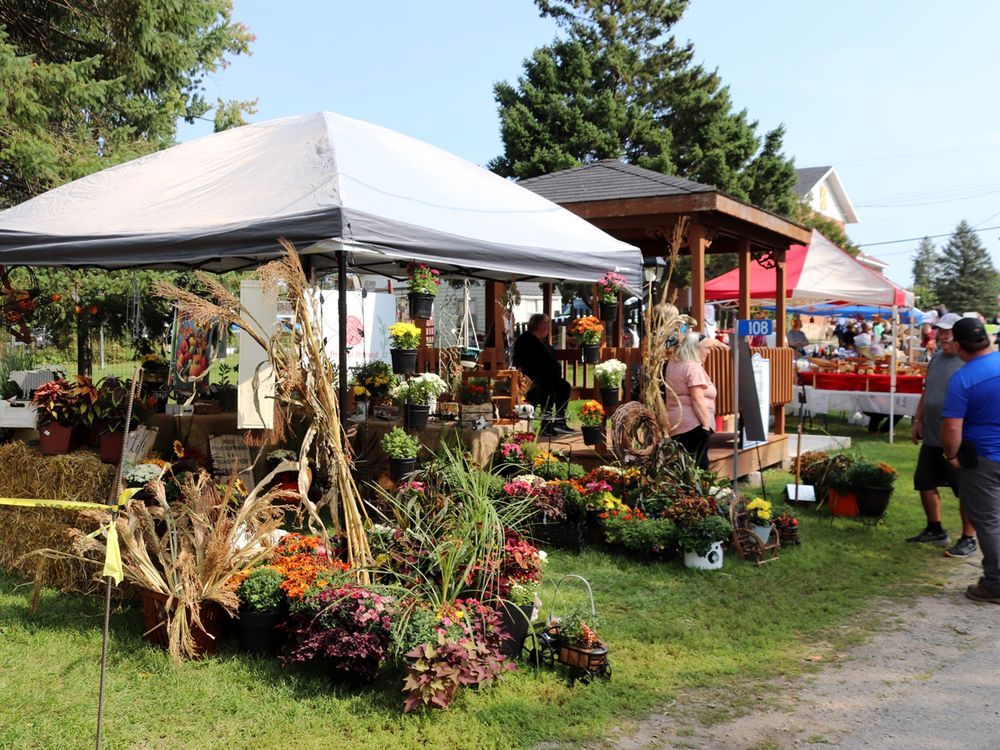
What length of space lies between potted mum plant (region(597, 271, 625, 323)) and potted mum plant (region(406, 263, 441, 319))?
1894mm

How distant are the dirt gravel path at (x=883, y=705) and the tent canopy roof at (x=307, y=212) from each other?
340cm

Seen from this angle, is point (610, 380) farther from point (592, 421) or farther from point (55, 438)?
point (55, 438)

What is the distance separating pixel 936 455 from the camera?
22.1 feet

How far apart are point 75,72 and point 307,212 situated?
1055 centimetres

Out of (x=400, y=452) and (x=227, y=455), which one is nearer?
(x=400, y=452)

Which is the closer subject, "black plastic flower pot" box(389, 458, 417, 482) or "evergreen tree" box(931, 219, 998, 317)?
"black plastic flower pot" box(389, 458, 417, 482)

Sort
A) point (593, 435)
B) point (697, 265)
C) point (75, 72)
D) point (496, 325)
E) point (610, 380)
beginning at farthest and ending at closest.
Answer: point (75, 72) < point (496, 325) < point (697, 265) < point (610, 380) < point (593, 435)

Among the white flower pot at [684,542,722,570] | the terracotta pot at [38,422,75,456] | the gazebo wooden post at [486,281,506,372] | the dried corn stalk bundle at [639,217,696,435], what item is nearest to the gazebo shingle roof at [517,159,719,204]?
the gazebo wooden post at [486,281,506,372]

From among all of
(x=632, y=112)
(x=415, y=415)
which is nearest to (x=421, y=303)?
(x=415, y=415)

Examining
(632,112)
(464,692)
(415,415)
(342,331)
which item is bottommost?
(464,692)

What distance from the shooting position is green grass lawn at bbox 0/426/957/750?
11.7 ft

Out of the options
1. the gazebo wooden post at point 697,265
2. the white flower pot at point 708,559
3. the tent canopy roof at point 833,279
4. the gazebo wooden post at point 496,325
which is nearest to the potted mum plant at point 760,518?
the white flower pot at point 708,559

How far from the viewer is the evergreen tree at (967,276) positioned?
1988 inches

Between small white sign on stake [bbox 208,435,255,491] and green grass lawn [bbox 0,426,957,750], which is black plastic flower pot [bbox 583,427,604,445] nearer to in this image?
green grass lawn [bbox 0,426,957,750]
